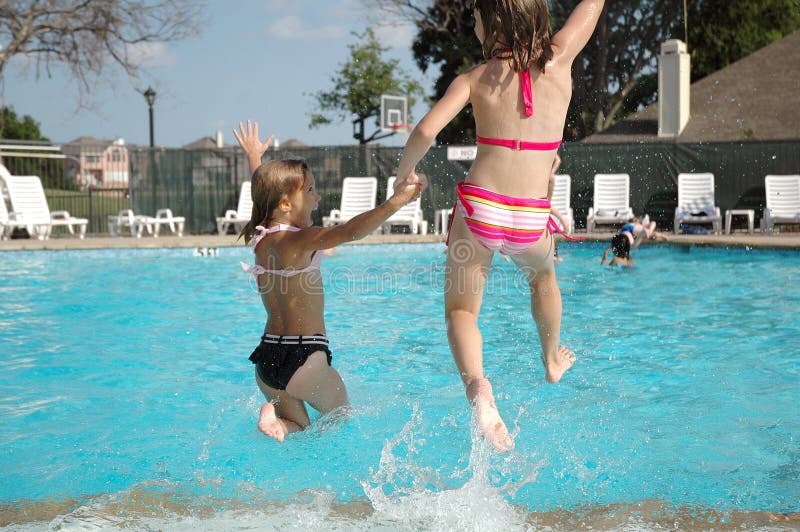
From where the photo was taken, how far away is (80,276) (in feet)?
36.3

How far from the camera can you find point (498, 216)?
10.3 feet

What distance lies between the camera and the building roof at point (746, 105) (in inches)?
799

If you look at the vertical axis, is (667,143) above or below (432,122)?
above

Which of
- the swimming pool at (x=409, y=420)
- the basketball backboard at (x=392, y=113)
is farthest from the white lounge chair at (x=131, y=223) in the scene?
the basketball backboard at (x=392, y=113)

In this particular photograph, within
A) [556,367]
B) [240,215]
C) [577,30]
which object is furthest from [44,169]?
[577,30]

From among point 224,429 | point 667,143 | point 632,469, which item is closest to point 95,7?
point 667,143

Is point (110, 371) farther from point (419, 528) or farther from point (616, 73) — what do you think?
point (616, 73)

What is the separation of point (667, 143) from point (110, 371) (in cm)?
1441

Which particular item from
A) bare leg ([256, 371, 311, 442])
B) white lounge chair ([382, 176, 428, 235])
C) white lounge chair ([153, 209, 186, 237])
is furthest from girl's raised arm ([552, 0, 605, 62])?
white lounge chair ([153, 209, 186, 237])

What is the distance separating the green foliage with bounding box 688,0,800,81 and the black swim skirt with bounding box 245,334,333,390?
28.8 m

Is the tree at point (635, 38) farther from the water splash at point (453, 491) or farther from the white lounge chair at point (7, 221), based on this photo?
the water splash at point (453, 491)

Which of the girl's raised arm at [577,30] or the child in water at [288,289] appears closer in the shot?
the girl's raised arm at [577,30]

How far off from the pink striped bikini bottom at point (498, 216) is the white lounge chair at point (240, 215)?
45.9 feet

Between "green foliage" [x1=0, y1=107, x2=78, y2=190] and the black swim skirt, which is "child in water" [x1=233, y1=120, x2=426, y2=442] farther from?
"green foliage" [x1=0, y1=107, x2=78, y2=190]
